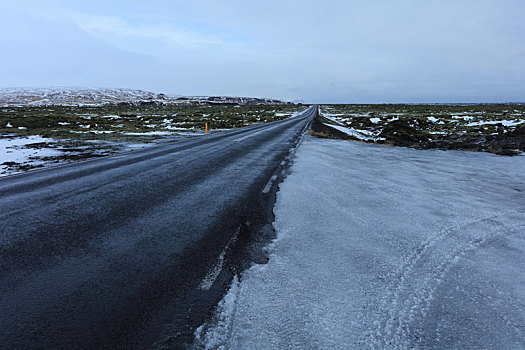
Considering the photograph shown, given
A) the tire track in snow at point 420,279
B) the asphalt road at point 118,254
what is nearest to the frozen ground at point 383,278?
the tire track in snow at point 420,279

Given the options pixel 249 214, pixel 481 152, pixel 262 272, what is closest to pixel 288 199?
pixel 249 214

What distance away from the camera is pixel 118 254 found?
10.9 ft

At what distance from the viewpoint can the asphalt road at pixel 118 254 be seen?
2189mm

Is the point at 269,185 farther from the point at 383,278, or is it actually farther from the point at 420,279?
the point at 420,279

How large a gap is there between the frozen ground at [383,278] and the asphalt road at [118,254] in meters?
0.39

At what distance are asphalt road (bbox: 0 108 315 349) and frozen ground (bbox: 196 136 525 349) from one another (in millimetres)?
390

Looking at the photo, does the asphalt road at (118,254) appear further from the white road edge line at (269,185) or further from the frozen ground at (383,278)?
the frozen ground at (383,278)

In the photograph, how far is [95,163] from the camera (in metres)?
9.26

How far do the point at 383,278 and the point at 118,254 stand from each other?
9.78 feet

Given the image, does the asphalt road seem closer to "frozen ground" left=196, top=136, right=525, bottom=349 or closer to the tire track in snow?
"frozen ground" left=196, top=136, right=525, bottom=349

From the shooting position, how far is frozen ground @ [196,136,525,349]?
216 centimetres

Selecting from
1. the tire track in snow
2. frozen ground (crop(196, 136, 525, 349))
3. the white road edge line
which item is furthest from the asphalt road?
the tire track in snow

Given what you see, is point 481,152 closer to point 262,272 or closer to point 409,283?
point 409,283

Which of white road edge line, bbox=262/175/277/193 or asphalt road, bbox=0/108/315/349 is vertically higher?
Result: white road edge line, bbox=262/175/277/193
